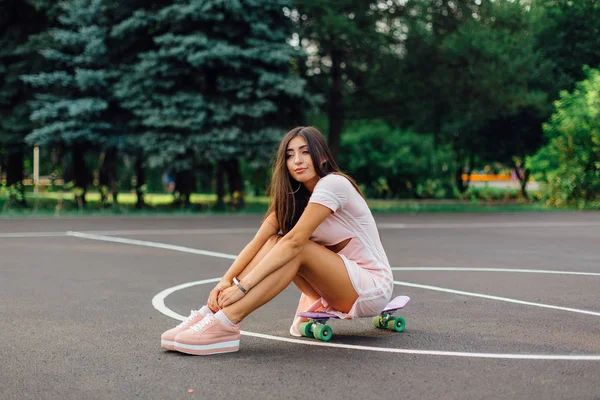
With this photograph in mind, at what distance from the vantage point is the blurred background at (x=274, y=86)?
23859mm

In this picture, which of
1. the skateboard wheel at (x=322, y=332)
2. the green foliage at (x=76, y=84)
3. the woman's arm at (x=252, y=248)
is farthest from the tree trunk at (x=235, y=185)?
the skateboard wheel at (x=322, y=332)

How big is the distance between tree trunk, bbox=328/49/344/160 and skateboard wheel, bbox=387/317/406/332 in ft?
75.4

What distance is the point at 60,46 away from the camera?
83.3 ft

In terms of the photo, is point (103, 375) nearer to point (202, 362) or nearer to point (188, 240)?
point (202, 362)

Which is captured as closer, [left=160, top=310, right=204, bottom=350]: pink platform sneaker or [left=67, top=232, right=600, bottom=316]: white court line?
[left=160, top=310, right=204, bottom=350]: pink platform sneaker

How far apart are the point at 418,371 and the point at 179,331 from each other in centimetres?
162

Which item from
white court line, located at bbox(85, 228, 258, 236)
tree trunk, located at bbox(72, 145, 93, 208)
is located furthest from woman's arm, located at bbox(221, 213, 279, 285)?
tree trunk, located at bbox(72, 145, 93, 208)

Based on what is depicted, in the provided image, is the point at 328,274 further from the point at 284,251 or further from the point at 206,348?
the point at 206,348

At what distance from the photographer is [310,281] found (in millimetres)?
5789

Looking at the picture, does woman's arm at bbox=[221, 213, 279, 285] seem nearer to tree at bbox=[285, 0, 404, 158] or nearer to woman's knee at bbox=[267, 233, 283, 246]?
woman's knee at bbox=[267, 233, 283, 246]

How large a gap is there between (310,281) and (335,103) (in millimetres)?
24506

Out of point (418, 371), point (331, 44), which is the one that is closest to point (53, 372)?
point (418, 371)

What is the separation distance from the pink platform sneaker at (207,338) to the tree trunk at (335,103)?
2383 centimetres

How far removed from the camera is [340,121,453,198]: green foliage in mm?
33781
